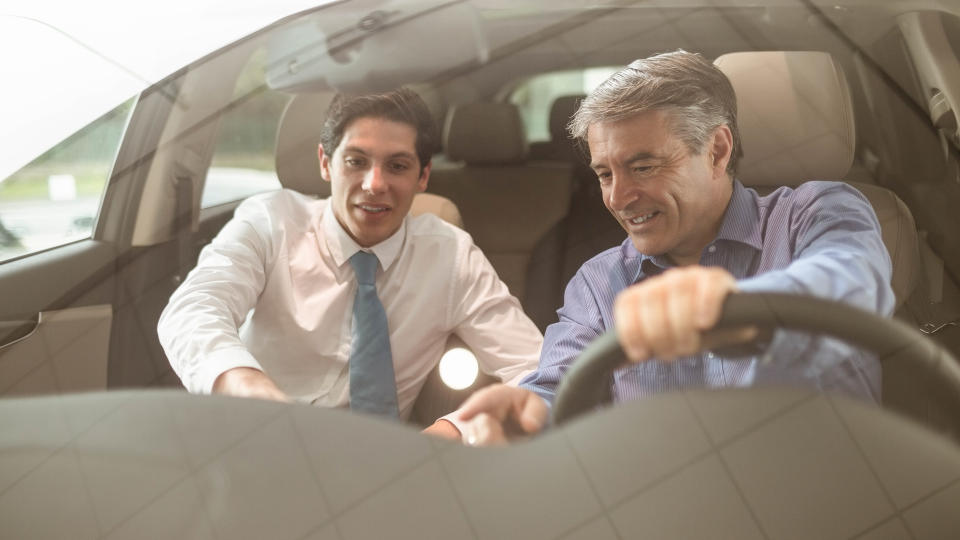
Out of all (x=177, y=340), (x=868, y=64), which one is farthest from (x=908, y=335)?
(x=177, y=340)

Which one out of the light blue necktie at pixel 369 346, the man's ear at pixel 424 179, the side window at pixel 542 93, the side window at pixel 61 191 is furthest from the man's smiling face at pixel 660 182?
the side window at pixel 61 191

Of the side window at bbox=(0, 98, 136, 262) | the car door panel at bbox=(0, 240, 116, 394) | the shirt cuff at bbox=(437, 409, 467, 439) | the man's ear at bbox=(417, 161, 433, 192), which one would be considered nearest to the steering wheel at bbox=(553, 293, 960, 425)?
the shirt cuff at bbox=(437, 409, 467, 439)

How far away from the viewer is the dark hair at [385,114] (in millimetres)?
1123

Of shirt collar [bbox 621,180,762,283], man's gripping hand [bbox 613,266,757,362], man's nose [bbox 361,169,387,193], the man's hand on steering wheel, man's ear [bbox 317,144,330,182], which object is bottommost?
the man's hand on steering wheel

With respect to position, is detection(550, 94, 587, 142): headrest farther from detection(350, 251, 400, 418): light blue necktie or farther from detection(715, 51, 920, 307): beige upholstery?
detection(350, 251, 400, 418): light blue necktie

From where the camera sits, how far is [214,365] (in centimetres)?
107

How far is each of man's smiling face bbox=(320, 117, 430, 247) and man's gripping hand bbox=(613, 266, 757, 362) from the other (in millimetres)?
363

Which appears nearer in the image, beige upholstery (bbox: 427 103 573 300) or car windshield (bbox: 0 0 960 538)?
car windshield (bbox: 0 0 960 538)

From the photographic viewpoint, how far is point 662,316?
90 centimetres

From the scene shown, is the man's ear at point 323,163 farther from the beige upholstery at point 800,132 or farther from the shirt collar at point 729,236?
the beige upholstery at point 800,132

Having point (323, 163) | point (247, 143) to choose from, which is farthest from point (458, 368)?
point (247, 143)

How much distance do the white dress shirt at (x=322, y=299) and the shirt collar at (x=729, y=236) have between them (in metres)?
0.17

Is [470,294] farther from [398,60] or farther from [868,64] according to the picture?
[868,64]

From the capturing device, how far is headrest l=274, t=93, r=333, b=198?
114 centimetres
